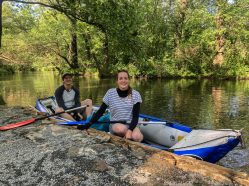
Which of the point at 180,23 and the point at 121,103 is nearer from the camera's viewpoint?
the point at 121,103

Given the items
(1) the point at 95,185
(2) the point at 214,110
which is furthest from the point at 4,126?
(2) the point at 214,110

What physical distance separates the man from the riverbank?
1.89 meters

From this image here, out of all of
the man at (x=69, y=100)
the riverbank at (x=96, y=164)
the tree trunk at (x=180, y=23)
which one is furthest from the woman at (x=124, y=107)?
the tree trunk at (x=180, y=23)

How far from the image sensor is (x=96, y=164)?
4770 mm

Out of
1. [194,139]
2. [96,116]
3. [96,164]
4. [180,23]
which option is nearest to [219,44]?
[180,23]

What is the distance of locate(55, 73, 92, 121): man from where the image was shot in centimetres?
793

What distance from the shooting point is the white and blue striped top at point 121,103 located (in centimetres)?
575

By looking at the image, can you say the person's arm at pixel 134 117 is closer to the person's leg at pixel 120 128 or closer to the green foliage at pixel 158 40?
the person's leg at pixel 120 128

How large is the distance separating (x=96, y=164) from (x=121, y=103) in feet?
4.57

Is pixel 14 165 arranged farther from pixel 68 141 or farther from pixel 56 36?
pixel 56 36

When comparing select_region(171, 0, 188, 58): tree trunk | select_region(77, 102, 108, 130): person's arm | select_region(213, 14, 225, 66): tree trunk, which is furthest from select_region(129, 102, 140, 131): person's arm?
select_region(171, 0, 188, 58): tree trunk

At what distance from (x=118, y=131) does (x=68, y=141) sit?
93 cm

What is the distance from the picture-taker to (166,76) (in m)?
30.0

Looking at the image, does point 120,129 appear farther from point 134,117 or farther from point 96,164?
point 96,164
